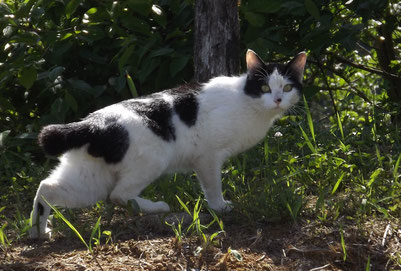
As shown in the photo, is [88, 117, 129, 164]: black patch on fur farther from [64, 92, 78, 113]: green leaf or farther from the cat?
[64, 92, 78, 113]: green leaf

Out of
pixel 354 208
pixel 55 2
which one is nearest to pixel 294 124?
pixel 354 208

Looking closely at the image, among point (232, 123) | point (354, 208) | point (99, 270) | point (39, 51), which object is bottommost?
point (99, 270)

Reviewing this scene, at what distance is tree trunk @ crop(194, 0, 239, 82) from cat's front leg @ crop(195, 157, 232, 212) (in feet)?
2.85

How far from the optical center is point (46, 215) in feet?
10.4

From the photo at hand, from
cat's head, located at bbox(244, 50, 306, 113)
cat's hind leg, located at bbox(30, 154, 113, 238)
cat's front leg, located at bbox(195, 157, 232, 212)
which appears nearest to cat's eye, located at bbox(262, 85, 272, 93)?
cat's head, located at bbox(244, 50, 306, 113)

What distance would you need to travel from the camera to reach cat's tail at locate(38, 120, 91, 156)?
3.15 metres

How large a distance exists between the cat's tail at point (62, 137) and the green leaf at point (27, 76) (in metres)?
0.90

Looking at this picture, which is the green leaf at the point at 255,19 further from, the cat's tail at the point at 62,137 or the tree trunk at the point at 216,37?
the cat's tail at the point at 62,137

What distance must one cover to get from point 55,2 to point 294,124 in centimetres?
199

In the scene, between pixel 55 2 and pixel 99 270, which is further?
pixel 55 2

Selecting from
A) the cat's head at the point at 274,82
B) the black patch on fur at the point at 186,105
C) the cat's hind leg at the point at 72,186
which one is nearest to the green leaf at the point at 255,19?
the cat's head at the point at 274,82

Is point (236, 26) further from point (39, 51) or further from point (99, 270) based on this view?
point (99, 270)

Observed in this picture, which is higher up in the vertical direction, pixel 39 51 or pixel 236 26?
pixel 236 26

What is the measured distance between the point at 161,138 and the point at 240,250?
90 centimetres
